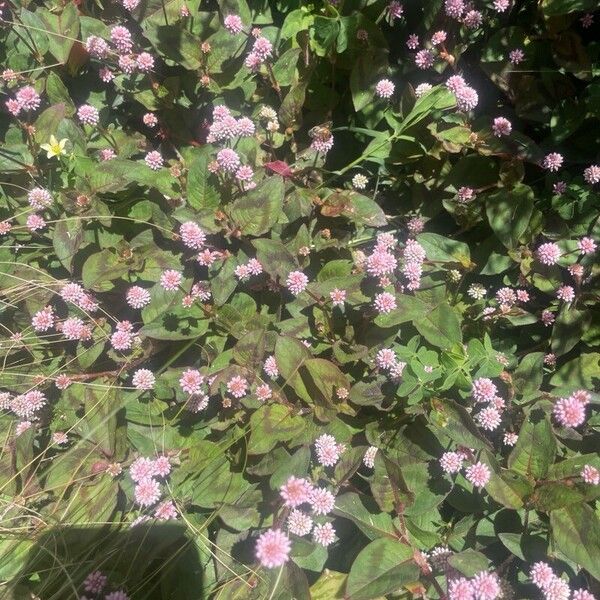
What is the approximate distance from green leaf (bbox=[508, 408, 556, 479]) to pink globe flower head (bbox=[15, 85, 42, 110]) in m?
2.38

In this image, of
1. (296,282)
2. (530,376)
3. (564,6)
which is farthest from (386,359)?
(564,6)

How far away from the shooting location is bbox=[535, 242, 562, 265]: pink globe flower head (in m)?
2.21

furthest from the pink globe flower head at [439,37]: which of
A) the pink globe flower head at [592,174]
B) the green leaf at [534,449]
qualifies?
the green leaf at [534,449]

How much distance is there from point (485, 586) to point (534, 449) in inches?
19.8

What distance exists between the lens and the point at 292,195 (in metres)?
2.40

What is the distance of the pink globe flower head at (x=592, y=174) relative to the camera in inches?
89.4

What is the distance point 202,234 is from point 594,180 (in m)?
1.62

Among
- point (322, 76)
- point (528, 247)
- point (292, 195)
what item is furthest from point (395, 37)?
point (528, 247)

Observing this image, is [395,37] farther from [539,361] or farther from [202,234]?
[539,361]

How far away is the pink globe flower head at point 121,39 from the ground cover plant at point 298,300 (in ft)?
0.04

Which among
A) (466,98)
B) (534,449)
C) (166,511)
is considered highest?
(466,98)

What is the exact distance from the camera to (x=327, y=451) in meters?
2.05

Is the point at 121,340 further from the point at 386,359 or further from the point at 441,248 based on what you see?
the point at 441,248

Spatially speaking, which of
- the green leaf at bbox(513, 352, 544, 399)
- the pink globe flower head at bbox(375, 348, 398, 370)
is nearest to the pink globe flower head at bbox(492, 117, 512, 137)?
the green leaf at bbox(513, 352, 544, 399)
